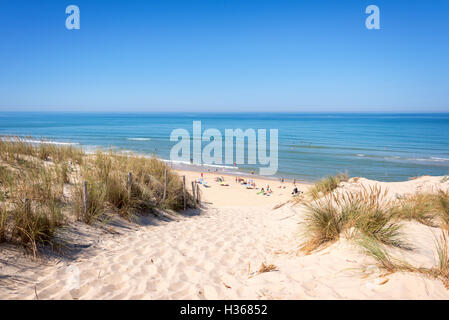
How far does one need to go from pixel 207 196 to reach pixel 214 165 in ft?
38.1

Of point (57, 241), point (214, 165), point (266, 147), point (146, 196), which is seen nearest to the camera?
point (57, 241)

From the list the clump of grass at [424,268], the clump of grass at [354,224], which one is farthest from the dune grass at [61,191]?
the clump of grass at [424,268]

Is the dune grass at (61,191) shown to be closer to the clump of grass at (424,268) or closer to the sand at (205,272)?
the sand at (205,272)

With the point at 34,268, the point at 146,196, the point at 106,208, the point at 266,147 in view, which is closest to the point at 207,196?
the point at 146,196

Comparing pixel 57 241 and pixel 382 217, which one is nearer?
pixel 57 241

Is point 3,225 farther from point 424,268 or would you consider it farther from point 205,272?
point 424,268

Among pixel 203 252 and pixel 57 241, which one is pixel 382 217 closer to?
pixel 203 252

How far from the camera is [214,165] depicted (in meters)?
28.0

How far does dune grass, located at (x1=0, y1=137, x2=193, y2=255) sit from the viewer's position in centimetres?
390

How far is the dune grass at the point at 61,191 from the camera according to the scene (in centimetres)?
390

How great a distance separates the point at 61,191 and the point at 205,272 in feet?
12.8

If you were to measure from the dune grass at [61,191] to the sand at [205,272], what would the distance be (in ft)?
1.80

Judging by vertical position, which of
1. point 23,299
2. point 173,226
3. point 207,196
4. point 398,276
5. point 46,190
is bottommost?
point 207,196

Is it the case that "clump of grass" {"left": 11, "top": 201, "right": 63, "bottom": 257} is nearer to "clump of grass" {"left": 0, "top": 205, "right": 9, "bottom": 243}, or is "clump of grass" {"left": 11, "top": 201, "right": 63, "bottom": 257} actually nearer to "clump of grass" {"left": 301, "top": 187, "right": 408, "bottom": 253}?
"clump of grass" {"left": 0, "top": 205, "right": 9, "bottom": 243}
